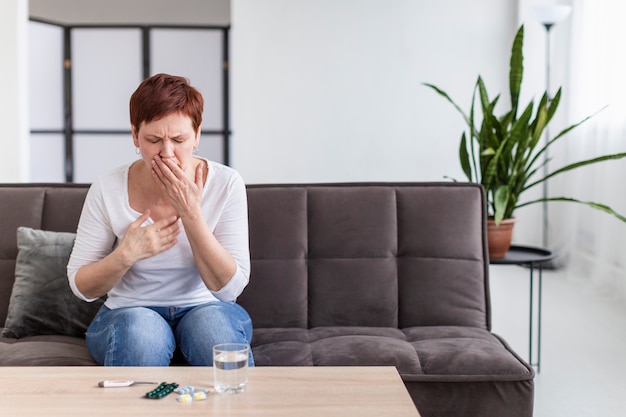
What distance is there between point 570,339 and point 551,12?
2.63 meters

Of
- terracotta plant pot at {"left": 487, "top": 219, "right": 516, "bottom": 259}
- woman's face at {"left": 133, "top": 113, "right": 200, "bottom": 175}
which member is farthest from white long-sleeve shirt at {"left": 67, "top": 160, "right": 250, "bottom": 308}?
terracotta plant pot at {"left": 487, "top": 219, "right": 516, "bottom": 259}

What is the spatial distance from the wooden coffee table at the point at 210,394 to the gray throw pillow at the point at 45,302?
61cm

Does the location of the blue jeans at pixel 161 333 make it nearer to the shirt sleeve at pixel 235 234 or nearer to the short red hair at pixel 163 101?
the shirt sleeve at pixel 235 234

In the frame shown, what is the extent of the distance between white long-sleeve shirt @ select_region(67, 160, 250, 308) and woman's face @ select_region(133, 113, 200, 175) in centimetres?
13

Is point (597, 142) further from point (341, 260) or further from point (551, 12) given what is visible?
A: point (341, 260)

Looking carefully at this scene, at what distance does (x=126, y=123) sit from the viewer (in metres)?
6.89

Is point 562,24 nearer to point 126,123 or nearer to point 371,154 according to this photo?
point 371,154

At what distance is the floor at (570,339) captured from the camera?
2.91 metres

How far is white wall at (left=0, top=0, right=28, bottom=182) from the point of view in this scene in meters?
5.07

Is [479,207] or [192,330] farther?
[479,207]

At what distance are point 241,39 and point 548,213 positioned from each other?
2.62 m

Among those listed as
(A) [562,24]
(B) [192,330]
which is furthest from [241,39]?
(B) [192,330]

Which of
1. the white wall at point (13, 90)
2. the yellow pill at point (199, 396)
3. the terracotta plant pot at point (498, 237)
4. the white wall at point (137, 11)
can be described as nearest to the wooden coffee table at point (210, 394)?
the yellow pill at point (199, 396)

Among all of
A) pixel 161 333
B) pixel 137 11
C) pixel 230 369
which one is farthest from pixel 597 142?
pixel 137 11
